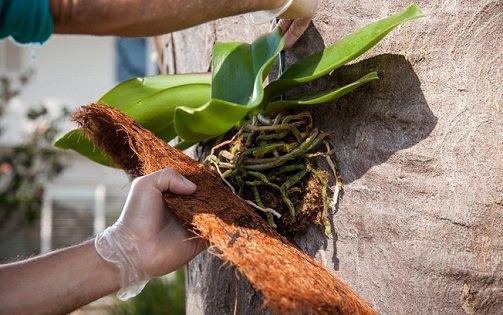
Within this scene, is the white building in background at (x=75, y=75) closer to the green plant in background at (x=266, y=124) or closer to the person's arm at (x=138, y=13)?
the green plant in background at (x=266, y=124)

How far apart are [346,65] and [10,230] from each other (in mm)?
7138

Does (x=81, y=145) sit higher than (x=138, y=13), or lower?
lower

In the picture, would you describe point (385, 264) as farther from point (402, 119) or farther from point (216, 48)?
point (216, 48)

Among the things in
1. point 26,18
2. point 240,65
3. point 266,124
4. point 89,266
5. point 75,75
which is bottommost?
point 75,75

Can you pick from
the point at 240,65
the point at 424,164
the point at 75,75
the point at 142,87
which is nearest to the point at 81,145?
the point at 142,87

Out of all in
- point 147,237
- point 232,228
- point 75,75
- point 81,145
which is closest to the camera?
point 232,228

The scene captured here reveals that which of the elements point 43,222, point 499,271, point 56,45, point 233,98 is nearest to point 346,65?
point 233,98

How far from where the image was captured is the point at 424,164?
1.31 metres

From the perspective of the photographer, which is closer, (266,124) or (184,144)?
(266,124)

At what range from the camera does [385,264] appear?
52.8 inches

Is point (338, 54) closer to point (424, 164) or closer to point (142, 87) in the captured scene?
point (424, 164)

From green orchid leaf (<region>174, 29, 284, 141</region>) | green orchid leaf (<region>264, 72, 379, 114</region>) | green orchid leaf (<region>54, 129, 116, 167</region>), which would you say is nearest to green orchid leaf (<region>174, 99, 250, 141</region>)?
green orchid leaf (<region>174, 29, 284, 141</region>)

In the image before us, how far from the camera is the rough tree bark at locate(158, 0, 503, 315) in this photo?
1271mm

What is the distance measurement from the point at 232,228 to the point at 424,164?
36cm
